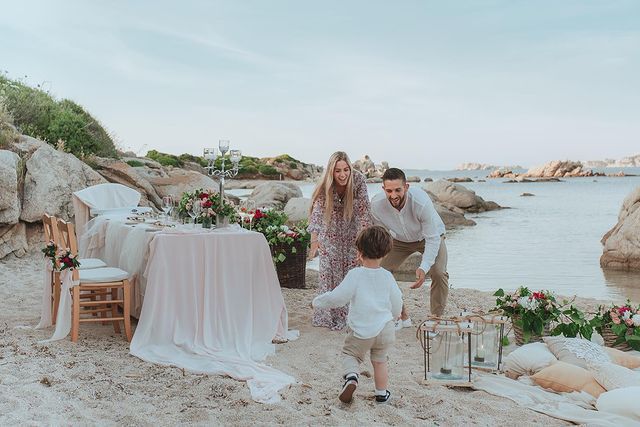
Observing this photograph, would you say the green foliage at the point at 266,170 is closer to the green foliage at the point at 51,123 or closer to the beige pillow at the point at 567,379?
the green foliage at the point at 51,123

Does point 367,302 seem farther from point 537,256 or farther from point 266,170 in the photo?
point 266,170

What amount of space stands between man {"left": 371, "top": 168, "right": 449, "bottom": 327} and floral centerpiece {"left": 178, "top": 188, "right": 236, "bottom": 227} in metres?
1.42

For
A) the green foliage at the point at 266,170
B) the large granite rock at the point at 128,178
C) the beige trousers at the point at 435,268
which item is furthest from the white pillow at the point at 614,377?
the green foliage at the point at 266,170

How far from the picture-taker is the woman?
6.05 meters

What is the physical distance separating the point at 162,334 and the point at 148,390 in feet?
3.31

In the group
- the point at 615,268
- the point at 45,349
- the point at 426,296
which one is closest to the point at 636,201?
the point at 615,268

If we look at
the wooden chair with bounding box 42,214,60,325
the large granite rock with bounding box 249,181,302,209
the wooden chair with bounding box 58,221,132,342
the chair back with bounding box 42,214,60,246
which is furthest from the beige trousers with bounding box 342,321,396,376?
A: the large granite rock with bounding box 249,181,302,209

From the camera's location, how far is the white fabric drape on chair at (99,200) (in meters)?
7.98

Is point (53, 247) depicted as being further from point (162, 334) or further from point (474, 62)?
point (474, 62)

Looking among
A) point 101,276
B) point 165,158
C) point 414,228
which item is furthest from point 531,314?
point 165,158

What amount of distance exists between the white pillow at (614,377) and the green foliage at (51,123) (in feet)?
38.0

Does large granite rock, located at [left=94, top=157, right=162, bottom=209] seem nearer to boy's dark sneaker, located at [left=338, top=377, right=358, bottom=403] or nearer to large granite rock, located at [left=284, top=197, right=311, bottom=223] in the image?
large granite rock, located at [left=284, top=197, right=311, bottom=223]

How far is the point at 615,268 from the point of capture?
499 inches

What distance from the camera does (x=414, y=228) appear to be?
6.27 metres
